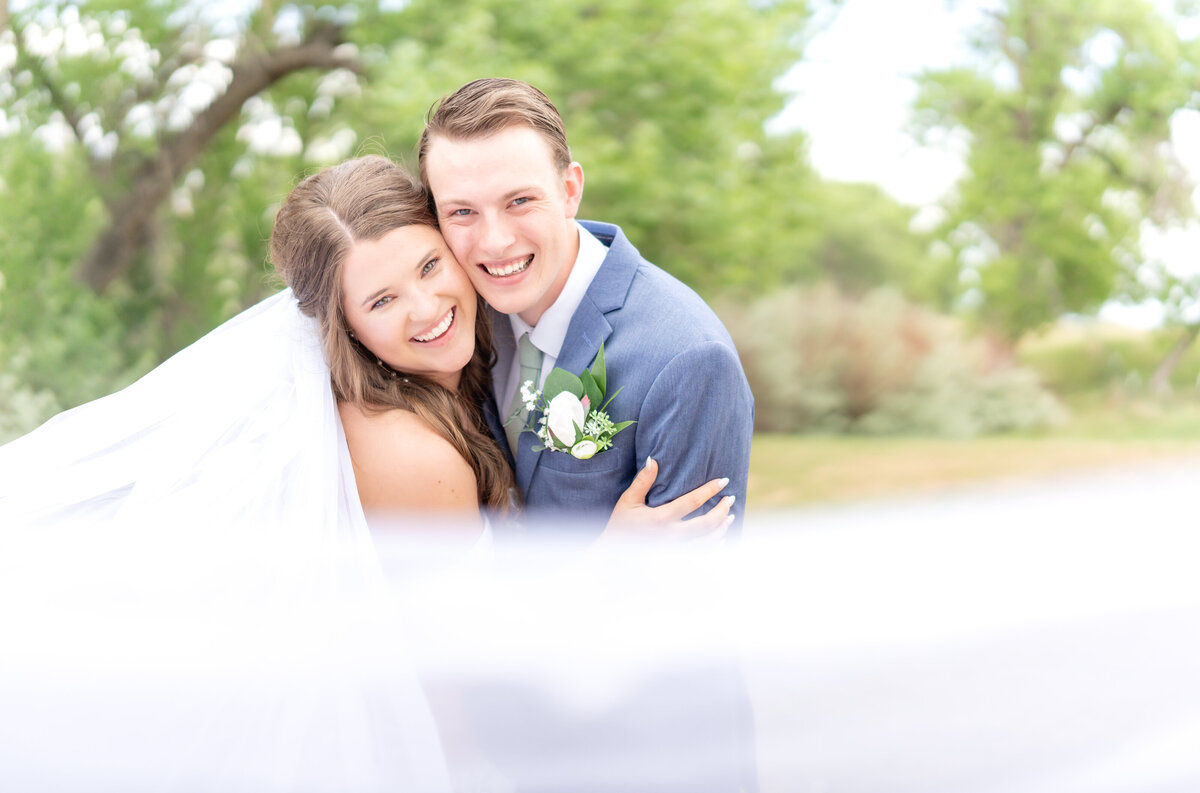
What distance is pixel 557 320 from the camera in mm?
2574

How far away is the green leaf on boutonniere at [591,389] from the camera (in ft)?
7.66

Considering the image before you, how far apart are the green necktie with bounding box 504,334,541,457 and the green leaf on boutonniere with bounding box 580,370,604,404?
0.87ft

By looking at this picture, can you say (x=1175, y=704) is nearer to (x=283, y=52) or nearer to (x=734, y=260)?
(x=734, y=260)

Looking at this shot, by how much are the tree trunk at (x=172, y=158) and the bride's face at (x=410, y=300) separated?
26.7 feet

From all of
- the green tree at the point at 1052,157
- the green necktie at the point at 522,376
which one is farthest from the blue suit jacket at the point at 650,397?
Result: the green tree at the point at 1052,157

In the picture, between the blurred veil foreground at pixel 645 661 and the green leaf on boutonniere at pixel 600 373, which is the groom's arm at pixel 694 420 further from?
the blurred veil foreground at pixel 645 661

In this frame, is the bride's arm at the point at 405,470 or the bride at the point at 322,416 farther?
the bride's arm at the point at 405,470

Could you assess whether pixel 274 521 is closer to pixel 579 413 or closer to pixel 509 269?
pixel 579 413

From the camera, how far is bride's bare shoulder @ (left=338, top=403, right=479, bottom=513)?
2322 mm

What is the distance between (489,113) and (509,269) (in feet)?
1.27

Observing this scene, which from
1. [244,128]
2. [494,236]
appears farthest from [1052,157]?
[494,236]

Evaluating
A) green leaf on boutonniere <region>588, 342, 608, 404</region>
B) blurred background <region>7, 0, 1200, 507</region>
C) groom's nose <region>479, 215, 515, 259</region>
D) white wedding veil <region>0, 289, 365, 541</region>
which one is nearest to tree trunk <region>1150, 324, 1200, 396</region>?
blurred background <region>7, 0, 1200, 507</region>

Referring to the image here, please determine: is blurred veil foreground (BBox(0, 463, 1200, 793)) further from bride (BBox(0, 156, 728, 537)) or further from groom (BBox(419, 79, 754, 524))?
groom (BBox(419, 79, 754, 524))

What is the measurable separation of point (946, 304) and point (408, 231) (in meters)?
13.5
